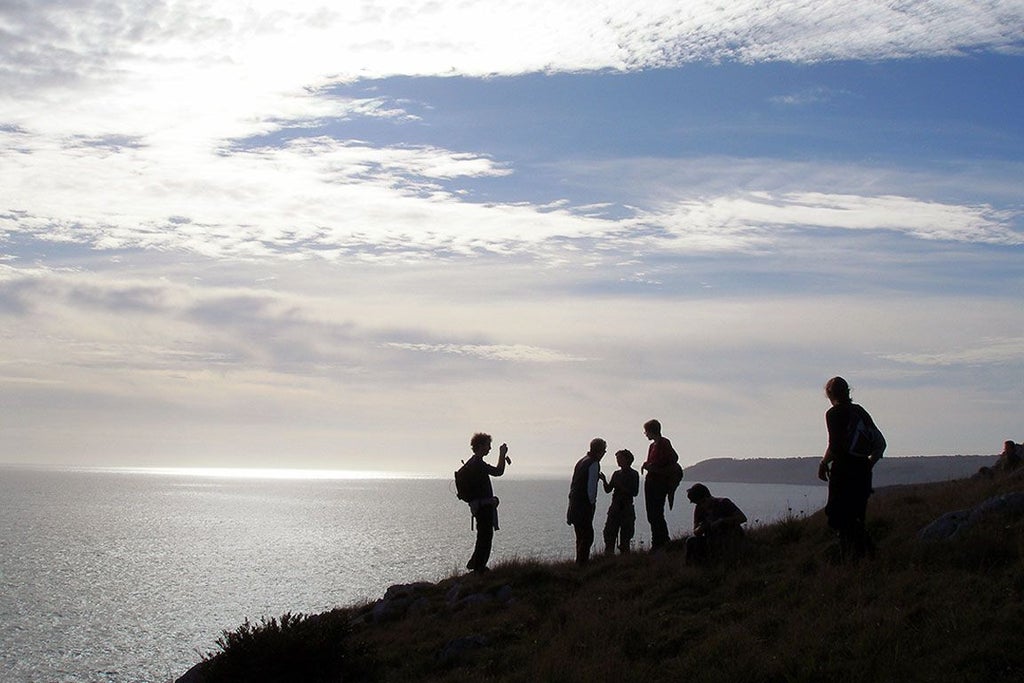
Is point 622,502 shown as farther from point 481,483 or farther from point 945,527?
point 945,527

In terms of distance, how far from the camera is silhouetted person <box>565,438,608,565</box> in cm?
1493

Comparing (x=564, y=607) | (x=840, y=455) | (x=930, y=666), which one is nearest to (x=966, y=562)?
(x=840, y=455)

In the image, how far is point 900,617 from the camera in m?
8.66

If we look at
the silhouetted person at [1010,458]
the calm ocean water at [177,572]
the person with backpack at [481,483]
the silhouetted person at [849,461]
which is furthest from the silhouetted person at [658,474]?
the silhouetted person at [1010,458]

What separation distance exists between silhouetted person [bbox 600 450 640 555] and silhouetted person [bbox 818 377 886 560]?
4.71 meters

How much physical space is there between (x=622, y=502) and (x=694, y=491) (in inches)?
118

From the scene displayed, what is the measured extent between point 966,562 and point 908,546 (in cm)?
81

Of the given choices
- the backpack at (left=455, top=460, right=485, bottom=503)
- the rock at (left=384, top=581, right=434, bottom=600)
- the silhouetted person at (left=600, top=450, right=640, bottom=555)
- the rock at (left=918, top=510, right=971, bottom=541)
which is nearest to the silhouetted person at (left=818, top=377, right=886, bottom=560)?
the rock at (left=918, top=510, right=971, bottom=541)

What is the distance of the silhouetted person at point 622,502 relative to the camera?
51.3 ft

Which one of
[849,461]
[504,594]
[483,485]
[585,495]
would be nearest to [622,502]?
[585,495]

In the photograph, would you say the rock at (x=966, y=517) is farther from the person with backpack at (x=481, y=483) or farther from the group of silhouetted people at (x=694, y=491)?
the person with backpack at (x=481, y=483)

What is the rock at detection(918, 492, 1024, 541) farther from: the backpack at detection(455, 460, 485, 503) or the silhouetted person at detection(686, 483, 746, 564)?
the backpack at detection(455, 460, 485, 503)

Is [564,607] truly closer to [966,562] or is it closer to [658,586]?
[658,586]

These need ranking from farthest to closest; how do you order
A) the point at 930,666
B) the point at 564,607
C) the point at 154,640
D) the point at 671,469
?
the point at 154,640 < the point at 671,469 < the point at 564,607 < the point at 930,666
